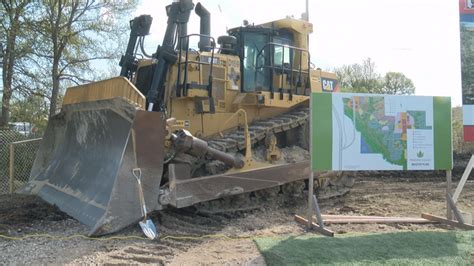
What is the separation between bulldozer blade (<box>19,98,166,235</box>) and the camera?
21.8 ft

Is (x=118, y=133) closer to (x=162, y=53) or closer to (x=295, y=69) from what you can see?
(x=162, y=53)

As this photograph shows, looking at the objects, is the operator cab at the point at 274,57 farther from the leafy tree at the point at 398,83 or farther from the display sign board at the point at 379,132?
the leafy tree at the point at 398,83

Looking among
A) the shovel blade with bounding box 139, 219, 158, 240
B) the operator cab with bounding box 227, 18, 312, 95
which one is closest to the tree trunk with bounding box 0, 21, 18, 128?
the operator cab with bounding box 227, 18, 312, 95

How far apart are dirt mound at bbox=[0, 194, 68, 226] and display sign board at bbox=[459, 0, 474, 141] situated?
6272 mm

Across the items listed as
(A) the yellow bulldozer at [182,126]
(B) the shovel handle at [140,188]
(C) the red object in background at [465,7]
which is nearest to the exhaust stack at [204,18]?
(A) the yellow bulldozer at [182,126]

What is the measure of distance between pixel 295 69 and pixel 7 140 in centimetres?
786

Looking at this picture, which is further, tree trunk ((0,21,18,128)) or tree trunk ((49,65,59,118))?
tree trunk ((49,65,59,118))

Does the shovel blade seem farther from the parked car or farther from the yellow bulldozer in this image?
the parked car

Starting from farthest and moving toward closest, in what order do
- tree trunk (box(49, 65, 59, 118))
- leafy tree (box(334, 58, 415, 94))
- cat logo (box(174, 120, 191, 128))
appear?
1. leafy tree (box(334, 58, 415, 94))
2. tree trunk (box(49, 65, 59, 118))
3. cat logo (box(174, 120, 191, 128))

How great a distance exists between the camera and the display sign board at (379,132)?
23.6 feet

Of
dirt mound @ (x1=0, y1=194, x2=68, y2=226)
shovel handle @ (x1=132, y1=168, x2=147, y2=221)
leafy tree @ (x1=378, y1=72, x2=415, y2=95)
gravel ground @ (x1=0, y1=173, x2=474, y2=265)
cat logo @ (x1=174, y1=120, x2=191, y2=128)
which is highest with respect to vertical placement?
leafy tree @ (x1=378, y1=72, x2=415, y2=95)

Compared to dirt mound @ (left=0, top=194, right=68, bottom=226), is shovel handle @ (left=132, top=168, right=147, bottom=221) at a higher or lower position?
higher

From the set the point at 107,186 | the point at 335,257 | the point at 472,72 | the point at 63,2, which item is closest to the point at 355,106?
the point at 472,72

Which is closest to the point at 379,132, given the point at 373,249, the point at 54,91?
the point at 373,249
